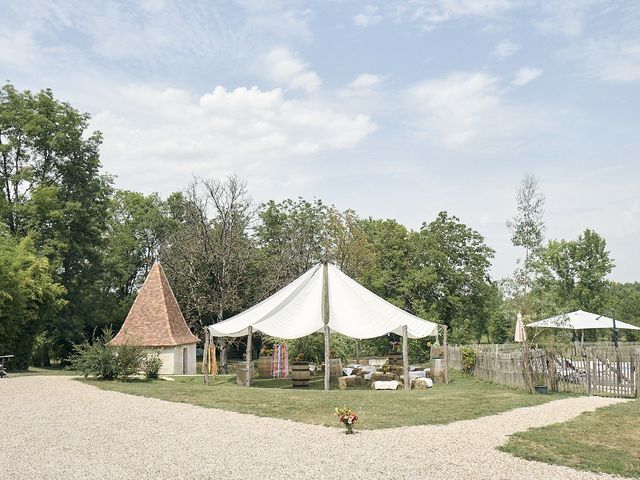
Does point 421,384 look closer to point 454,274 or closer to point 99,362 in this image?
point 99,362

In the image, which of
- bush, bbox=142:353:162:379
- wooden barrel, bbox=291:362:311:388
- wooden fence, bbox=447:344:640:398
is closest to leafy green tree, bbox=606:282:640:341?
wooden fence, bbox=447:344:640:398

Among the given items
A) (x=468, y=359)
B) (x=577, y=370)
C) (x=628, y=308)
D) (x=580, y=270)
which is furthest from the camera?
(x=628, y=308)

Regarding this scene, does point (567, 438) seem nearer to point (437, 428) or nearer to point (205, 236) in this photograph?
point (437, 428)

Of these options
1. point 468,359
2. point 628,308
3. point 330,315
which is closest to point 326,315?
point 330,315

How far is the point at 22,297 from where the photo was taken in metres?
24.7

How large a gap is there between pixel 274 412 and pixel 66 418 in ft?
13.2

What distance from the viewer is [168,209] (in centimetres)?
4612

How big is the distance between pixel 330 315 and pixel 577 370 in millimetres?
7246

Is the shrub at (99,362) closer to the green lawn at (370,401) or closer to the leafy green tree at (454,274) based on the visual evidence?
the green lawn at (370,401)

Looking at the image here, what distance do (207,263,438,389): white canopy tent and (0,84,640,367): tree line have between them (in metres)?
8.91

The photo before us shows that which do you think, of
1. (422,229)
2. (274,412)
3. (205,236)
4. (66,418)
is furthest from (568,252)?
(66,418)

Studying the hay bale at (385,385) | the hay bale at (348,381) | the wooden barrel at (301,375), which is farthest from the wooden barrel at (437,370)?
the wooden barrel at (301,375)

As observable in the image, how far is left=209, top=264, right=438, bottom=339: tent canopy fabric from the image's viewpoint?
723 inches

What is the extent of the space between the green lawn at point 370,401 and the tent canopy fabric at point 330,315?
2.13 metres
